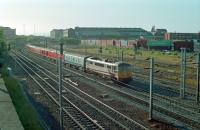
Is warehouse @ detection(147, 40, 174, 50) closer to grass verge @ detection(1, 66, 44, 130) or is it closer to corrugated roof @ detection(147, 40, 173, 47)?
corrugated roof @ detection(147, 40, 173, 47)

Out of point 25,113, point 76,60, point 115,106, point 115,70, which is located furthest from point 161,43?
point 25,113

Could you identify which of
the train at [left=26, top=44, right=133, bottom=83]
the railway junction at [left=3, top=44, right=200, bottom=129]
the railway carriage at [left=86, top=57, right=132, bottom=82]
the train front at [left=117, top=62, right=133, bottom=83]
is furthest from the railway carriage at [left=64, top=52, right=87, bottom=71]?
the train front at [left=117, top=62, right=133, bottom=83]

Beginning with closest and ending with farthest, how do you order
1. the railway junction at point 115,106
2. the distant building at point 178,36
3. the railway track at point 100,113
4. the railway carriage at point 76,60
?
1. the railway track at point 100,113
2. the railway junction at point 115,106
3. the railway carriage at point 76,60
4. the distant building at point 178,36

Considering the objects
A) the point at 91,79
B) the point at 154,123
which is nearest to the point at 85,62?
the point at 91,79

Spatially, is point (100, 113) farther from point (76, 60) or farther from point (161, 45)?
point (161, 45)

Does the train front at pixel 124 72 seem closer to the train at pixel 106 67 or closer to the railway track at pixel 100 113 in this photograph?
the train at pixel 106 67

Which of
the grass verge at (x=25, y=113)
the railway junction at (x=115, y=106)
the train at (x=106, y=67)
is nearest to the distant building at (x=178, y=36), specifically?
the train at (x=106, y=67)

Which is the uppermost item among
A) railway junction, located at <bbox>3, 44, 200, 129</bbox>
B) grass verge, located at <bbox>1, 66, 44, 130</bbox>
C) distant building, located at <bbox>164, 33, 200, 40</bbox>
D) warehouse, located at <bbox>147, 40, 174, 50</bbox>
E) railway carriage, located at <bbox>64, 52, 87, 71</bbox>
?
distant building, located at <bbox>164, 33, 200, 40</bbox>

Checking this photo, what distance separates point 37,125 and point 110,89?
15433 millimetres

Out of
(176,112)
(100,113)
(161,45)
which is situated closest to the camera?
(100,113)

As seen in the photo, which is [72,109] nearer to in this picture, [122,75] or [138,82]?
[122,75]

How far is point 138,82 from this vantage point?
40.3m

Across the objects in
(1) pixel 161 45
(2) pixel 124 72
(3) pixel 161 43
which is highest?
(3) pixel 161 43

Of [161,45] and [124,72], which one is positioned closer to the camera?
[124,72]
